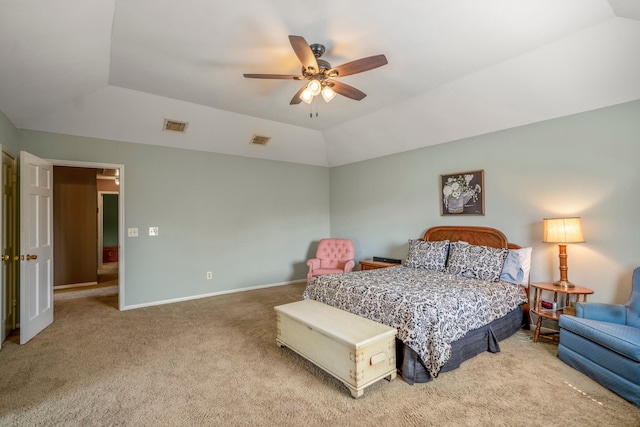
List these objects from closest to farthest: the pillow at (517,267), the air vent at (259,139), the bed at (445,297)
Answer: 1. the bed at (445,297)
2. the pillow at (517,267)
3. the air vent at (259,139)

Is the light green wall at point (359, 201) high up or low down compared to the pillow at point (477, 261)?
up

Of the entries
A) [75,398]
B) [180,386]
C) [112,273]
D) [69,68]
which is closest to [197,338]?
[180,386]

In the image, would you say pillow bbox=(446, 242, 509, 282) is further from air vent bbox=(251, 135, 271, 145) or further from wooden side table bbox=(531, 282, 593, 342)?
air vent bbox=(251, 135, 271, 145)

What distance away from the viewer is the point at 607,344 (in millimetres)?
2285

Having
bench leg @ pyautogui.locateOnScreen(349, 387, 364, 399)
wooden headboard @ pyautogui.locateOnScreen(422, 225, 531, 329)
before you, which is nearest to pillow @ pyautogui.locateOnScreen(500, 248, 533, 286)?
wooden headboard @ pyautogui.locateOnScreen(422, 225, 531, 329)

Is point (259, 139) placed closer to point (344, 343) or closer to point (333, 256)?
point (333, 256)

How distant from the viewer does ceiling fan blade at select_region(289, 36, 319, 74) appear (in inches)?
86.1

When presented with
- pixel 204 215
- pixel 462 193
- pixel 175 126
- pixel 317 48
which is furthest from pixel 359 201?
pixel 317 48

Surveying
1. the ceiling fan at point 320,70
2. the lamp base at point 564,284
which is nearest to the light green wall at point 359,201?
the lamp base at point 564,284

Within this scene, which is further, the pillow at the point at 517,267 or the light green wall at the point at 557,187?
the pillow at the point at 517,267

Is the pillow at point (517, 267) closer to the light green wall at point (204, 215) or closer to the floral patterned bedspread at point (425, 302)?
the floral patterned bedspread at point (425, 302)

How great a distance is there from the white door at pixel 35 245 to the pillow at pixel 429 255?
175 inches

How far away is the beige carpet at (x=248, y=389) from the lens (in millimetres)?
1999

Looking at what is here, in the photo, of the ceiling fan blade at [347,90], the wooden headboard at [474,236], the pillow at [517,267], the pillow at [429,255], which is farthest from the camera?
the pillow at [429,255]
